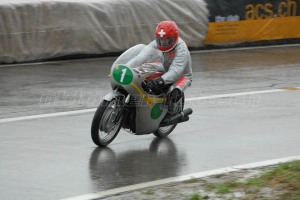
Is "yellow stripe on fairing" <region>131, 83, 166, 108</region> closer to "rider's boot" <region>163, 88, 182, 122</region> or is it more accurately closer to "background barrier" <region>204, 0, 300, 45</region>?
"rider's boot" <region>163, 88, 182, 122</region>

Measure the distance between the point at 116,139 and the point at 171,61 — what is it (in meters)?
1.25

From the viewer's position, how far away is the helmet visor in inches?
387

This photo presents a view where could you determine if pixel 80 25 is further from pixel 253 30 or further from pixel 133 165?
pixel 133 165

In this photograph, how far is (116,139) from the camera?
1009 centimetres

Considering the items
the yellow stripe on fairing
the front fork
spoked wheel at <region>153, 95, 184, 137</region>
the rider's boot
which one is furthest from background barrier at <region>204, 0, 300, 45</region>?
the front fork

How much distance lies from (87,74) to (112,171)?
7.73m

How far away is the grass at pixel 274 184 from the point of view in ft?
23.2

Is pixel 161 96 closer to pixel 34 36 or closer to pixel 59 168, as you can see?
pixel 59 168

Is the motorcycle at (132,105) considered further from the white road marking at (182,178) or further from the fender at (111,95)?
the white road marking at (182,178)

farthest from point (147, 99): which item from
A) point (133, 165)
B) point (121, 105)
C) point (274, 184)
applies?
point (274, 184)

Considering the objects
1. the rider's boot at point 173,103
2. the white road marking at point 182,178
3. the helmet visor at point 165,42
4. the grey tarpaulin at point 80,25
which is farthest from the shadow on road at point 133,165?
the grey tarpaulin at point 80,25

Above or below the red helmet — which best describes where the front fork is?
below

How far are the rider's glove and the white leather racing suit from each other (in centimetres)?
5

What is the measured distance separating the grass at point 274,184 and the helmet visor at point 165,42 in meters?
2.62
